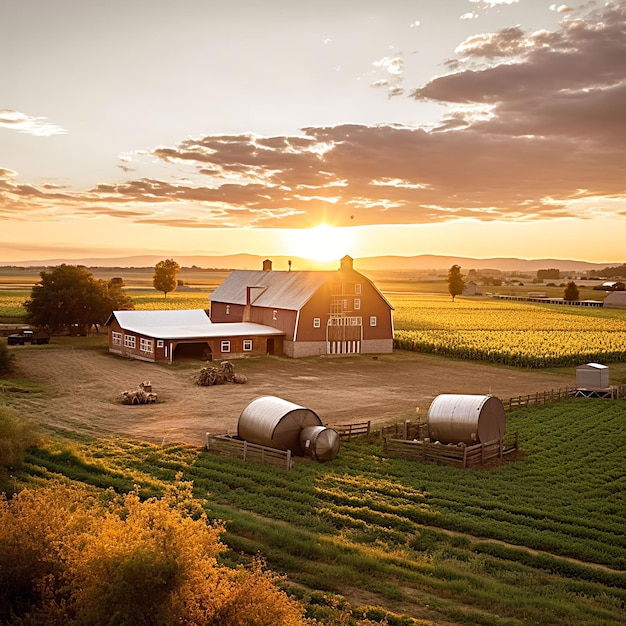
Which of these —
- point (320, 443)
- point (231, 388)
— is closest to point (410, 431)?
point (320, 443)

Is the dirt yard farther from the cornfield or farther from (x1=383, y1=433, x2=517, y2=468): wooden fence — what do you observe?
(x1=383, y1=433, x2=517, y2=468): wooden fence

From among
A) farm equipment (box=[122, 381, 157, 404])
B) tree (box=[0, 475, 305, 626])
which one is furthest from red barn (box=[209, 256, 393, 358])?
tree (box=[0, 475, 305, 626])

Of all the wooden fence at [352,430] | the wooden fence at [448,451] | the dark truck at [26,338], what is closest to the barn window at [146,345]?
the dark truck at [26,338]

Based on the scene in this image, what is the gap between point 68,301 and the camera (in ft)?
227

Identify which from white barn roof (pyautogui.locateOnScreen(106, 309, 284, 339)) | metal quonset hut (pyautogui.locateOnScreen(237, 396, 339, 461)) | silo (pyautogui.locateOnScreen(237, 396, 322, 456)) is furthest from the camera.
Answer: white barn roof (pyautogui.locateOnScreen(106, 309, 284, 339))

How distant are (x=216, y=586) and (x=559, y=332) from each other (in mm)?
76545

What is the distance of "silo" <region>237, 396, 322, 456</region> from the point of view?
2689 centimetres

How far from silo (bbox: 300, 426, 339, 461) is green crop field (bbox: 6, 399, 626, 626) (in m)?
0.54

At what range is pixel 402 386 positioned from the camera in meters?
46.9

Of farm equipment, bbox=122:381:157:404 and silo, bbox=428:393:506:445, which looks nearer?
silo, bbox=428:393:506:445

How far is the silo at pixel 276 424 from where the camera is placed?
2689cm

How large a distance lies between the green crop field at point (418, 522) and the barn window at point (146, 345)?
1049 inches

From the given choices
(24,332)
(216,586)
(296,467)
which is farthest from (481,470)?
(24,332)

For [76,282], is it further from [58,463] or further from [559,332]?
[559,332]
